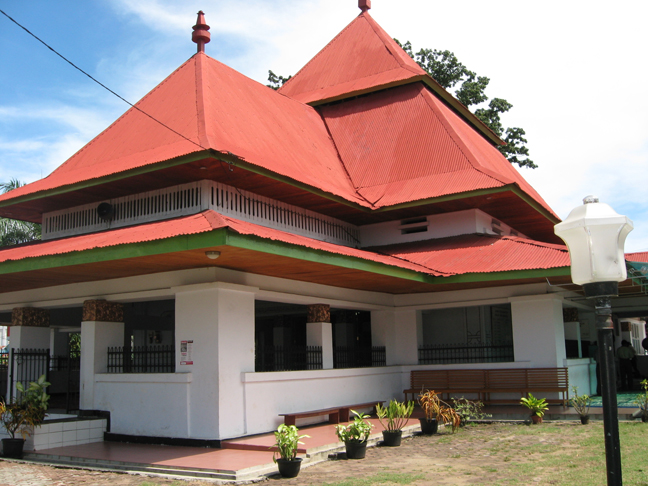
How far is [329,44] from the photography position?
22.7m

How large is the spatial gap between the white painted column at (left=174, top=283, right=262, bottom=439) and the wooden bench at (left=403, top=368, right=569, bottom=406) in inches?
207

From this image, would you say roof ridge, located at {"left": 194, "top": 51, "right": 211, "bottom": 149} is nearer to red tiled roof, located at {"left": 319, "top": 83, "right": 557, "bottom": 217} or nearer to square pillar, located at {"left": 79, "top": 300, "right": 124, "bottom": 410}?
square pillar, located at {"left": 79, "top": 300, "right": 124, "bottom": 410}

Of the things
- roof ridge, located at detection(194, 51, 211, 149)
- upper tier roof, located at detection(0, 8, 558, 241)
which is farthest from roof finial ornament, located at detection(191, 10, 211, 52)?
upper tier roof, located at detection(0, 8, 558, 241)

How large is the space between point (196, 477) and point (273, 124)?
939 cm

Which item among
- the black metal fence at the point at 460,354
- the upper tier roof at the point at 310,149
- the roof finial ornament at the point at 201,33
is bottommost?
the black metal fence at the point at 460,354

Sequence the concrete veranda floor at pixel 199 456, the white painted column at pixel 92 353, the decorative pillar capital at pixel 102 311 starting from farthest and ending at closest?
the decorative pillar capital at pixel 102 311, the white painted column at pixel 92 353, the concrete veranda floor at pixel 199 456

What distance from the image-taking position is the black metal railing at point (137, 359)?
461 inches

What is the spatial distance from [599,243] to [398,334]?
11.7 meters

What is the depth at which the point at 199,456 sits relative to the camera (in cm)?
957

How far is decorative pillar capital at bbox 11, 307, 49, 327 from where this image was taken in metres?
13.3

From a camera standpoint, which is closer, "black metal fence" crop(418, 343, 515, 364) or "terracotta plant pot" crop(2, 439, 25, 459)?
"terracotta plant pot" crop(2, 439, 25, 459)

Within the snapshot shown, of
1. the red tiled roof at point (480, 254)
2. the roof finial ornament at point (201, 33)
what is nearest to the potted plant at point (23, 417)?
the red tiled roof at point (480, 254)

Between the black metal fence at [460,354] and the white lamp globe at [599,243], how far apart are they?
1102cm

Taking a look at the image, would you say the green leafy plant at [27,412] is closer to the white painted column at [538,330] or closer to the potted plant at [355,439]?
the potted plant at [355,439]
